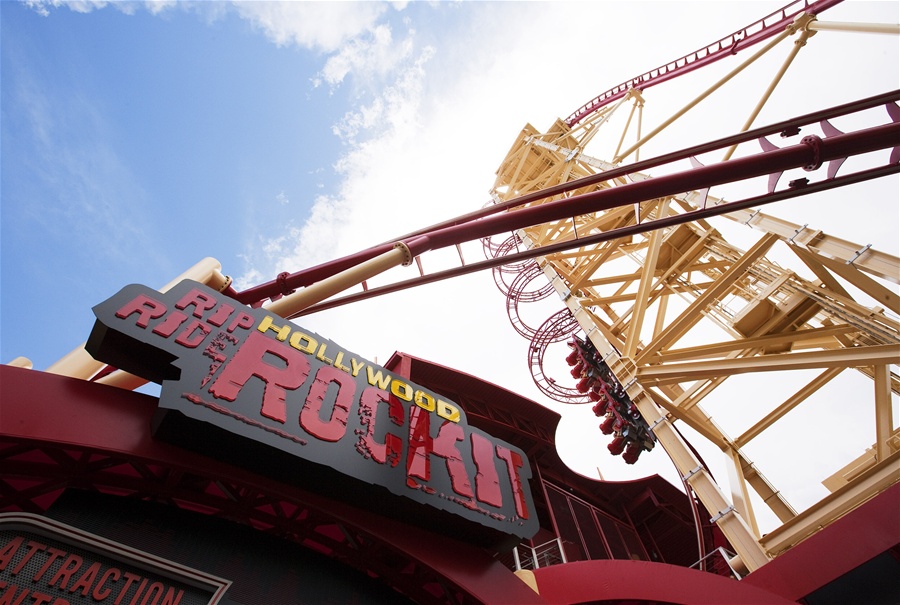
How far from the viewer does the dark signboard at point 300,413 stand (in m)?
4.64

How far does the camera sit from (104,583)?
432 cm

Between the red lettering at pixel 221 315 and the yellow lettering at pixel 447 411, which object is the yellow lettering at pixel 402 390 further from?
the red lettering at pixel 221 315

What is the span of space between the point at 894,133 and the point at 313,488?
625 centimetres

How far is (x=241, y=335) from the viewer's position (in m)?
5.59

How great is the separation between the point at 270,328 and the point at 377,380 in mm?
1500

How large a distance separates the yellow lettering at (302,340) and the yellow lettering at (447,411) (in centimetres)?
194

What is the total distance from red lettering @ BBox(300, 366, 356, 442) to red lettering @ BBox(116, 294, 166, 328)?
5.75 feet

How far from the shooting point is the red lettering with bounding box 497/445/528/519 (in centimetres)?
635

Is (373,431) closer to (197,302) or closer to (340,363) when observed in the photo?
(340,363)

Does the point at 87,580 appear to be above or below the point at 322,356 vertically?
below

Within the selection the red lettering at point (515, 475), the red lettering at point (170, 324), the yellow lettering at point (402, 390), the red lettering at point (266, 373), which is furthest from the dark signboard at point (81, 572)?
the red lettering at point (515, 475)

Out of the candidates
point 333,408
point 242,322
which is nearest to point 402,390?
point 333,408

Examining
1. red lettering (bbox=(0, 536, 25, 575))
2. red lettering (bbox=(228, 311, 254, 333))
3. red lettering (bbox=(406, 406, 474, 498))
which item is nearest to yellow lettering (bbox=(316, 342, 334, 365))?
red lettering (bbox=(228, 311, 254, 333))

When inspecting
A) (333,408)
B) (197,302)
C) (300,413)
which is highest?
(197,302)
